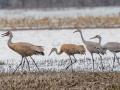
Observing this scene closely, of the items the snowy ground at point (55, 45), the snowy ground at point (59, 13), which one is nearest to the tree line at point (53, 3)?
the snowy ground at point (59, 13)

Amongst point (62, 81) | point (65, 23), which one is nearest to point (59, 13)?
point (65, 23)

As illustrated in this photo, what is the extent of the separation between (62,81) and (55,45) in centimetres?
820

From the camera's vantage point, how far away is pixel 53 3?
48594mm

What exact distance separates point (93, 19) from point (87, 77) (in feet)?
53.6

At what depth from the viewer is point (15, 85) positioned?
348 inches

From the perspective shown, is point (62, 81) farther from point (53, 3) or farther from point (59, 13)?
point (53, 3)

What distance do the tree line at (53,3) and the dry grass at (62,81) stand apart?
3790cm

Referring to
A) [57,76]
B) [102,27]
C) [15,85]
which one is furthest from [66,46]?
[102,27]

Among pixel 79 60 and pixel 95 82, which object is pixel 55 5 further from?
pixel 95 82

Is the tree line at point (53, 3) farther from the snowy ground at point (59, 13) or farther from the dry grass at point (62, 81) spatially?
the dry grass at point (62, 81)

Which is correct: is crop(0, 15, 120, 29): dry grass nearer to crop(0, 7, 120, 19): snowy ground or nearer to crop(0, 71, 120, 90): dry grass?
crop(0, 7, 120, 19): snowy ground

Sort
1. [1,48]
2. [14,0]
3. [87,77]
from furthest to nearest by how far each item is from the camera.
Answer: [14,0] < [1,48] < [87,77]

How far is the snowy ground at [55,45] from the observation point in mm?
12008

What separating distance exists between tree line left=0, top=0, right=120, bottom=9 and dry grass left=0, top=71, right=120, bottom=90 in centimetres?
3790
